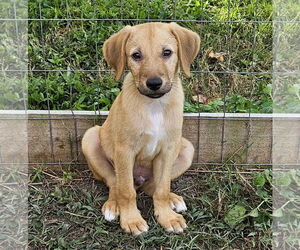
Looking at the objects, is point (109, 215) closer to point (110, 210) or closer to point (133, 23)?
point (110, 210)

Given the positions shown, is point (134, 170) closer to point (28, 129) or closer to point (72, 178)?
point (72, 178)

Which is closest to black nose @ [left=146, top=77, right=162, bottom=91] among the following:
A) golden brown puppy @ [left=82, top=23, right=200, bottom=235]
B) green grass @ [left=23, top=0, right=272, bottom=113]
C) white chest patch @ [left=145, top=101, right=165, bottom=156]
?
golden brown puppy @ [left=82, top=23, right=200, bottom=235]

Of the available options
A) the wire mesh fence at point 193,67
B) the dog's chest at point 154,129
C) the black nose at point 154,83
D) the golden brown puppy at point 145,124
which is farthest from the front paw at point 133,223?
the black nose at point 154,83

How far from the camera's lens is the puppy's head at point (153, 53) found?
337cm

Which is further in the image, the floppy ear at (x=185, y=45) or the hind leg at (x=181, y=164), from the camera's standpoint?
the hind leg at (x=181, y=164)

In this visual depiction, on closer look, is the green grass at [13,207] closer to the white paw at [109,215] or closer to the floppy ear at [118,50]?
the white paw at [109,215]

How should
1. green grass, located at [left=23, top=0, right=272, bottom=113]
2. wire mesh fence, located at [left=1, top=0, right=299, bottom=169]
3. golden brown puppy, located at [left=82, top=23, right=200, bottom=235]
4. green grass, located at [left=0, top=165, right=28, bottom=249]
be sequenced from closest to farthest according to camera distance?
golden brown puppy, located at [left=82, top=23, right=200, bottom=235], green grass, located at [left=0, top=165, right=28, bottom=249], wire mesh fence, located at [left=1, top=0, right=299, bottom=169], green grass, located at [left=23, top=0, right=272, bottom=113]

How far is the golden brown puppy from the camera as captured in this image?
345 centimetres

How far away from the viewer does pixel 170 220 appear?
3799 millimetres

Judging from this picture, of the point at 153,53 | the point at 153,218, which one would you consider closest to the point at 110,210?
the point at 153,218

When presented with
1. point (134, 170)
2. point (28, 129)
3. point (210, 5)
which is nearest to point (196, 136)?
point (134, 170)

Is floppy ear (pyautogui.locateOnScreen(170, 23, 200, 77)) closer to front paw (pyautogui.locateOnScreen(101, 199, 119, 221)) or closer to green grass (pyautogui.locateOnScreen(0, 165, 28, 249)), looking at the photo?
front paw (pyautogui.locateOnScreen(101, 199, 119, 221))

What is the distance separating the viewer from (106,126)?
13.2 feet

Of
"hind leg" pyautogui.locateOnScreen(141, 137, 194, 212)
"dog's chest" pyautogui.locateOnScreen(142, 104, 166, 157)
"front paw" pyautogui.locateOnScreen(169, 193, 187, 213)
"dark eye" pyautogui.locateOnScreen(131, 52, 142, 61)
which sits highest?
"dark eye" pyautogui.locateOnScreen(131, 52, 142, 61)
